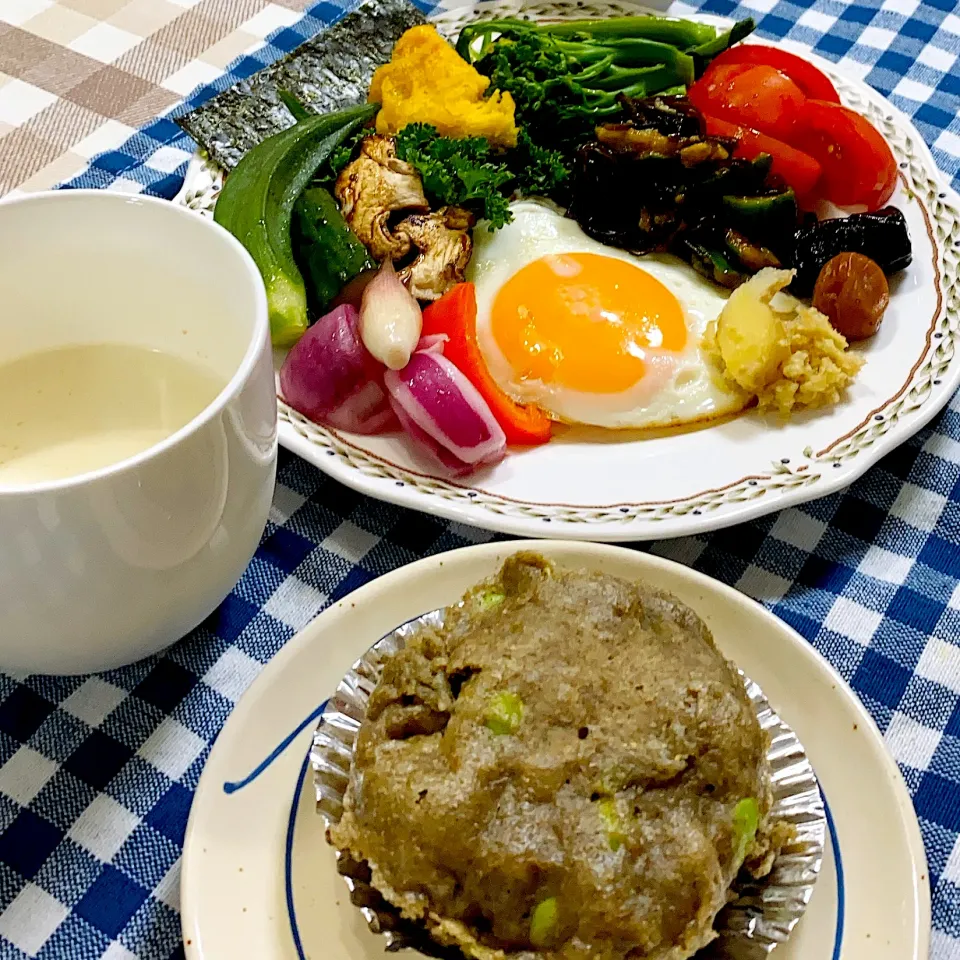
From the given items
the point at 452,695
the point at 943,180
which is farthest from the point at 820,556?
the point at 943,180

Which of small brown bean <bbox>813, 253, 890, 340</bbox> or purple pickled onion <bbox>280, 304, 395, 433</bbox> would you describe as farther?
small brown bean <bbox>813, 253, 890, 340</bbox>

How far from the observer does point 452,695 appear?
1214mm

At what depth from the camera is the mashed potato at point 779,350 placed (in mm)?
2031

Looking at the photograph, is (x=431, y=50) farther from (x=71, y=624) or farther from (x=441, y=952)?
(x=441, y=952)

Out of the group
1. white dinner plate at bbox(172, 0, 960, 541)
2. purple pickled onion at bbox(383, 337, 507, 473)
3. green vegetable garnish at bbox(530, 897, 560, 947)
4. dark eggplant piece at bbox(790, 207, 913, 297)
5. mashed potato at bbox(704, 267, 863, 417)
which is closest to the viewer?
green vegetable garnish at bbox(530, 897, 560, 947)

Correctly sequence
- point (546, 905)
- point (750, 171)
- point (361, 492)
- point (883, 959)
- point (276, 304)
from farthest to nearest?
1. point (750, 171)
2. point (276, 304)
3. point (361, 492)
4. point (883, 959)
5. point (546, 905)

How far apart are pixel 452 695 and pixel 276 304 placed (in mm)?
1211

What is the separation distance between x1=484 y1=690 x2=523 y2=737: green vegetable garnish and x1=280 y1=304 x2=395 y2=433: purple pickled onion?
945 millimetres

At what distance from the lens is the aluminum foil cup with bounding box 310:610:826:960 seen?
3.77 feet

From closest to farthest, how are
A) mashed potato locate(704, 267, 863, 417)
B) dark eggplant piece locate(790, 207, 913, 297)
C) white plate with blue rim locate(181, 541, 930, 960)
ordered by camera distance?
1. white plate with blue rim locate(181, 541, 930, 960)
2. mashed potato locate(704, 267, 863, 417)
3. dark eggplant piece locate(790, 207, 913, 297)

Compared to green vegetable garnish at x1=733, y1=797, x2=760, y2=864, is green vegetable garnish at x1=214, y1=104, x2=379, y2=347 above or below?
above

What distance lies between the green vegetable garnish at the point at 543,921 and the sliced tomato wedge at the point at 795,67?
7.87 feet

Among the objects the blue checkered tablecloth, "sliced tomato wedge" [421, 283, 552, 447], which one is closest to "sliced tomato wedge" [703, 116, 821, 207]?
the blue checkered tablecloth

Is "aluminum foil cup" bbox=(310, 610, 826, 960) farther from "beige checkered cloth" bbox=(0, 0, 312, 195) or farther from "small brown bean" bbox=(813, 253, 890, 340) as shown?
"beige checkered cloth" bbox=(0, 0, 312, 195)
